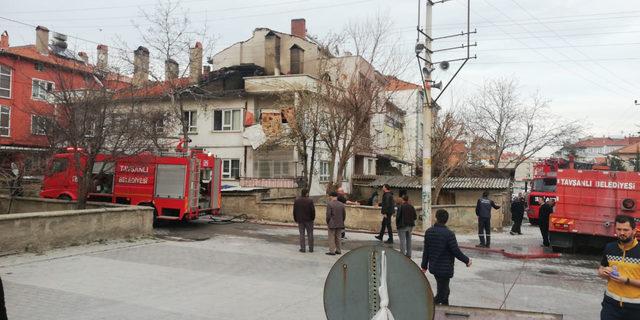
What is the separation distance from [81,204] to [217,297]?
969 cm

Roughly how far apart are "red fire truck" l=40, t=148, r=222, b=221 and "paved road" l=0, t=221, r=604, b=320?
11.2ft

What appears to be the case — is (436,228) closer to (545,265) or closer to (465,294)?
(465,294)

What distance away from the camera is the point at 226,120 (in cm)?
3159

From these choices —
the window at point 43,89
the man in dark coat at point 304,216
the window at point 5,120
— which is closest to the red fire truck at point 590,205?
the man in dark coat at point 304,216

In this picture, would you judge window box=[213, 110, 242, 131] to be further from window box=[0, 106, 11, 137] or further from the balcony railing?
window box=[0, 106, 11, 137]

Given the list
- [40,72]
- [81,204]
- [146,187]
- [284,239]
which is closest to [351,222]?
[284,239]

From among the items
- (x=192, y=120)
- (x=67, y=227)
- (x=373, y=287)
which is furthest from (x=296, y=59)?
(x=373, y=287)

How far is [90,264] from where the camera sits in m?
10.1

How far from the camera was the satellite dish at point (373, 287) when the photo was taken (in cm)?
326

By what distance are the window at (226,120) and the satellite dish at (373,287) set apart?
1112 inches

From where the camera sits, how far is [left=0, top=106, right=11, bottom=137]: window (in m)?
37.6

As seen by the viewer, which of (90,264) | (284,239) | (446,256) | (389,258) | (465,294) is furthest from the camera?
(284,239)

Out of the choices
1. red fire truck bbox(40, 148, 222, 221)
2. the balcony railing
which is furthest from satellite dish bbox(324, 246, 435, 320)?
the balcony railing

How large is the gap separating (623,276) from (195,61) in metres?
26.0
